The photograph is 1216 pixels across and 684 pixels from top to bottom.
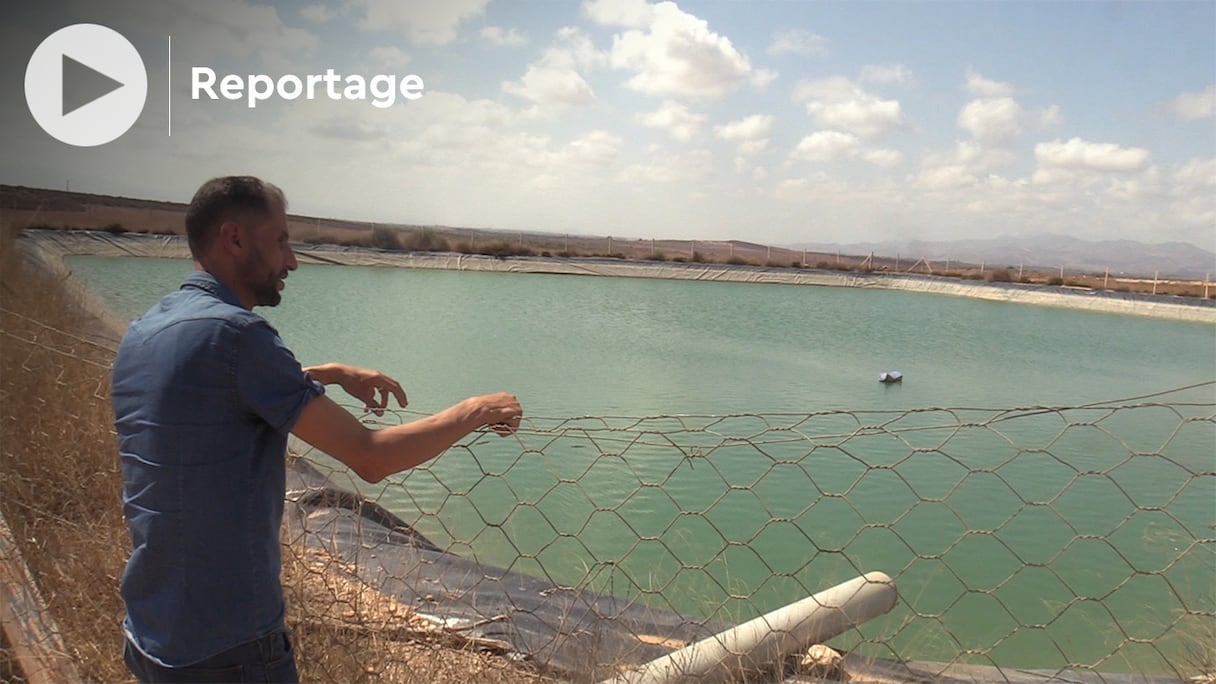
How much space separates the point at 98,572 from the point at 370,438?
199 cm

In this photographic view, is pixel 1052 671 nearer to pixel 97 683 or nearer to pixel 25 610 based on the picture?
pixel 97 683

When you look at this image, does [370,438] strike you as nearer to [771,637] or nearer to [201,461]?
[201,461]

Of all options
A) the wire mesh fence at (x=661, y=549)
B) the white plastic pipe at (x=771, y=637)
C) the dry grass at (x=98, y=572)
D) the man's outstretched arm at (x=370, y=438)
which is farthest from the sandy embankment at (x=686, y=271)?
the man's outstretched arm at (x=370, y=438)

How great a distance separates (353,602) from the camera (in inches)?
106

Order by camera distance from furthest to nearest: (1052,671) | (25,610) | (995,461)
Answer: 1. (995,461)
2. (1052,671)
3. (25,610)

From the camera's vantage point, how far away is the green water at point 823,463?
4.07m

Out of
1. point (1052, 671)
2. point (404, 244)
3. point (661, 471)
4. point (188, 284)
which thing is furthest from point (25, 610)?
point (404, 244)

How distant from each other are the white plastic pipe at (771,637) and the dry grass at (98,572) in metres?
0.50

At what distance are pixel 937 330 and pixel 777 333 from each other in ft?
16.8

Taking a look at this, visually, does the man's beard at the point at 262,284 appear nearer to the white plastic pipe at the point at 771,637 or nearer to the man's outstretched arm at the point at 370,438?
the man's outstretched arm at the point at 370,438

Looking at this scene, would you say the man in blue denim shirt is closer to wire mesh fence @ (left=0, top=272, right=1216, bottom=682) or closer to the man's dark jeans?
the man's dark jeans

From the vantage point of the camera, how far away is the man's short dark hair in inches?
58.7

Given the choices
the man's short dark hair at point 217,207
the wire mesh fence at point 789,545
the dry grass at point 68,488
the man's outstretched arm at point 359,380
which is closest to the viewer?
the man's short dark hair at point 217,207

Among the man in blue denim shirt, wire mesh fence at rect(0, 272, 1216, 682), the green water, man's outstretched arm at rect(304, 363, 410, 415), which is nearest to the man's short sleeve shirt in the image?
the man in blue denim shirt
